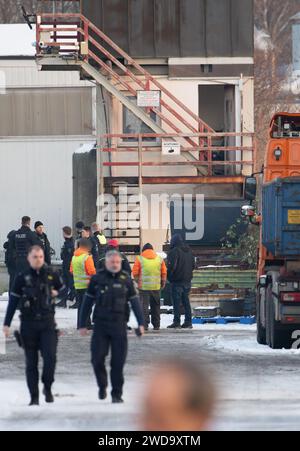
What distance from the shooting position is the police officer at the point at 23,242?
31.6m

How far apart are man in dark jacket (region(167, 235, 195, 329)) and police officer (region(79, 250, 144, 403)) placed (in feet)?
35.6

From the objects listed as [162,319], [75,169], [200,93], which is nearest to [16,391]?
[162,319]

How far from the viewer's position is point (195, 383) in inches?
686

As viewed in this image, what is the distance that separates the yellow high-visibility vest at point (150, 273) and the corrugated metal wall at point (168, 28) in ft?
38.0

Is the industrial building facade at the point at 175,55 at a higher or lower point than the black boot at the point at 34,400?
higher

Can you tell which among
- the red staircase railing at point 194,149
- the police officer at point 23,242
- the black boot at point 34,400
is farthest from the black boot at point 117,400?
the red staircase railing at point 194,149

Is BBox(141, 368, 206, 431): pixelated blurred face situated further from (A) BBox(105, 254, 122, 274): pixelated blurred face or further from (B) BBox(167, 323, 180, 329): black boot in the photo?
(B) BBox(167, 323, 180, 329): black boot

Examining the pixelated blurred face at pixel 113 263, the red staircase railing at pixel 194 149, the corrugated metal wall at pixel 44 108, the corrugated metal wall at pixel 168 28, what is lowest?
the pixelated blurred face at pixel 113 263

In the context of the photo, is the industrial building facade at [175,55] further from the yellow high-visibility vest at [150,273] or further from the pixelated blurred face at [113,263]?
the pixelated blurred face at [113,263]

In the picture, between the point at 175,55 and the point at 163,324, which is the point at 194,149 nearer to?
the point at 175,55

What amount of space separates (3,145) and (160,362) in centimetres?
2222

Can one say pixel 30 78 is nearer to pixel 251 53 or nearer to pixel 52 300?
pixel 251 53

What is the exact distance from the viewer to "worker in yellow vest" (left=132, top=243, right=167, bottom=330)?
2725 cm
